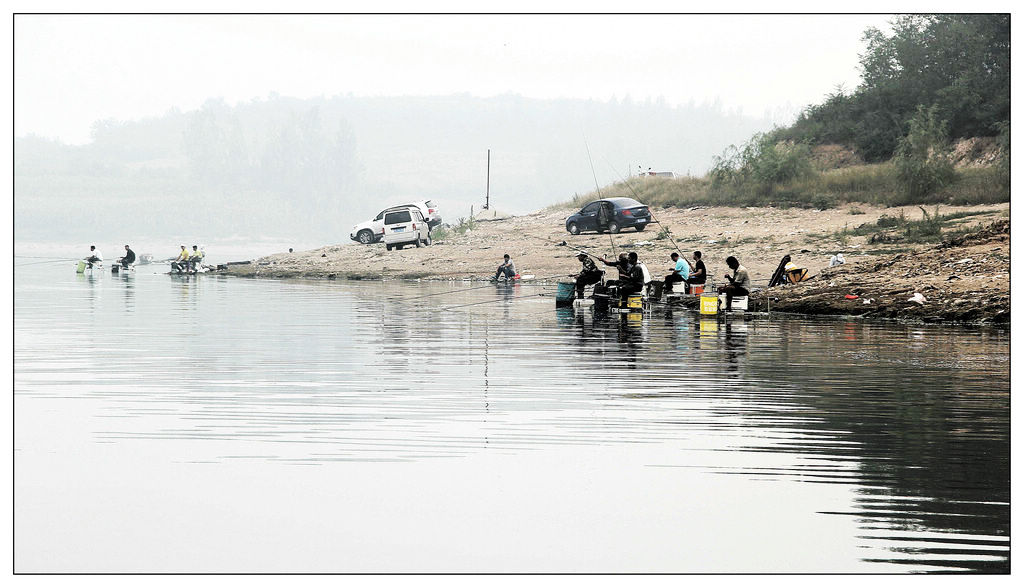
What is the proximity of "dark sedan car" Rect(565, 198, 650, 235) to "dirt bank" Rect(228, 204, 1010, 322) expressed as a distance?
0.53m

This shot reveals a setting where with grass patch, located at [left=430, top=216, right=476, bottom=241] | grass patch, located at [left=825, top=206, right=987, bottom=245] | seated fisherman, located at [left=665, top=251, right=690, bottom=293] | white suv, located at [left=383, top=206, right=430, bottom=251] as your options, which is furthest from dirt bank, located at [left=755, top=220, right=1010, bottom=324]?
grass patch, located at [left=430, top=216, right=476, bottom=241]

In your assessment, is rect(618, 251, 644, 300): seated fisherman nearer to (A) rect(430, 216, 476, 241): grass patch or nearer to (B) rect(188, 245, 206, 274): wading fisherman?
(A) rect(430, 216, 476, 241): grass patch

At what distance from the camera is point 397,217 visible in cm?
5219

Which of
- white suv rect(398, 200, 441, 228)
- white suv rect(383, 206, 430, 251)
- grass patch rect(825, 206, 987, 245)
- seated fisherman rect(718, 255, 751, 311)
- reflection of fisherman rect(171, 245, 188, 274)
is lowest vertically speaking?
seated fisherman rect(718, 255, 751, 311)

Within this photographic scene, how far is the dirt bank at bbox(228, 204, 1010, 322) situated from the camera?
24375mm

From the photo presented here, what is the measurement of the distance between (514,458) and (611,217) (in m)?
38.7

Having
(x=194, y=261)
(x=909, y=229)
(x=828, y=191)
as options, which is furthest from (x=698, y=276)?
(x=194, y=261)

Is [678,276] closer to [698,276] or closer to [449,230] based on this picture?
[698,276]

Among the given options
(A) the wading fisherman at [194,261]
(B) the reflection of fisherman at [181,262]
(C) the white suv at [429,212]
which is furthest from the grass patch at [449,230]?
(B) the reflection of fisherman at [181,262]

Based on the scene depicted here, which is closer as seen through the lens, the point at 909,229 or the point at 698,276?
the point at 698,276

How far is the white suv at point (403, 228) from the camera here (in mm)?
51844

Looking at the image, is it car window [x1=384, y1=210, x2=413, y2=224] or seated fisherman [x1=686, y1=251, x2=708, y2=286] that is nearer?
seated fisherman [x1=686, y1=251, x2=708, y2=286]

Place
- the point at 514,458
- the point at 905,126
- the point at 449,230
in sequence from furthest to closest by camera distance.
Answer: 1. the point at 449,230
2. the point at 905,126
3. the point at 514,458

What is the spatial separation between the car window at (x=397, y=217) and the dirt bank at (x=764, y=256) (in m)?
1.46
